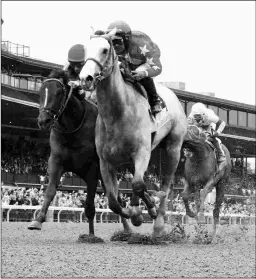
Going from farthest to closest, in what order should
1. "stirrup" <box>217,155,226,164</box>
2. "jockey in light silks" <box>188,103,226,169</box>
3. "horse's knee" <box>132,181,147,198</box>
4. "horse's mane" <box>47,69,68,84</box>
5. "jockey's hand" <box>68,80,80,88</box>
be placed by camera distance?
"stirrup" <box>217,155,226,164</box>
"jockey in light silks" <box>188,103,226,169</box>
"horse's mane" <box>47,69,68,84</box>
"jockey's hand" <box>68,80,80,88</box>
"horse's knee" <box>132,181,147,198</box>

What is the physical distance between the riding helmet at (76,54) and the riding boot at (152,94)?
752 mm

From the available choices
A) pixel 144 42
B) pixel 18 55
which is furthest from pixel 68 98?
pixel 18 55

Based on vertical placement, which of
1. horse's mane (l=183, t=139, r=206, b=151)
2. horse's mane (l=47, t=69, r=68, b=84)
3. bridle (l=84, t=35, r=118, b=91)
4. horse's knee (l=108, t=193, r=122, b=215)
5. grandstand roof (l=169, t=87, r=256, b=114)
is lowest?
horse's knee (l=108, t=193, r=122, b=215)

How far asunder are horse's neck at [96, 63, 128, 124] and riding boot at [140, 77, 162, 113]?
0.67m

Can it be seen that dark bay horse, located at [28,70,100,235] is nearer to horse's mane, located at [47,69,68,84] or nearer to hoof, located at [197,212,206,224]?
horse's mane, located at [47,69,68,84]

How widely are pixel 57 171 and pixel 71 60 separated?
1.30m

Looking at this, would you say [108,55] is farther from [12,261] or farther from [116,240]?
[116,240]

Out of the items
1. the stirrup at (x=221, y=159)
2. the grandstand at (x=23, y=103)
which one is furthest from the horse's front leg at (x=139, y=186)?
the grandstand at (x=23, y=103)

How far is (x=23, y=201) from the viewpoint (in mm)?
20172

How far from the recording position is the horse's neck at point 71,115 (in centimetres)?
909

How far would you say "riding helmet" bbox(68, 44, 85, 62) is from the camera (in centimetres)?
816

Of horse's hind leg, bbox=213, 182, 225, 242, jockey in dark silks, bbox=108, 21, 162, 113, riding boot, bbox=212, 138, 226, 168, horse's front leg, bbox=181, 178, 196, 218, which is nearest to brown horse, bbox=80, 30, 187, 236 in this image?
jockey in dark silks, bbox=108, 21, 162, 113

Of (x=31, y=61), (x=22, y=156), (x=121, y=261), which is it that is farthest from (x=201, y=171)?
(x=31, y=61)

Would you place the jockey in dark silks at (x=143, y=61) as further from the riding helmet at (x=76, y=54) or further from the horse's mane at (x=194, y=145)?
the horse's mane at (x=194, y=145)
